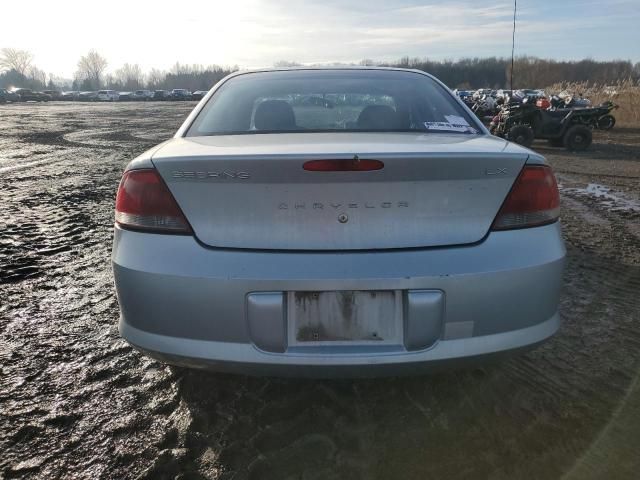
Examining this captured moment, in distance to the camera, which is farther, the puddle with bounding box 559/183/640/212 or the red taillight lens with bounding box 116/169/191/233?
the puddle with bounding box 559/183/640/212

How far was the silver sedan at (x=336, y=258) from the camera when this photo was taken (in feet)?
5.34

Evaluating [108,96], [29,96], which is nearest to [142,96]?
[108,96]

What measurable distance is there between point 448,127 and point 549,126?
10612mm

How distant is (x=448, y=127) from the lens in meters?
2.34

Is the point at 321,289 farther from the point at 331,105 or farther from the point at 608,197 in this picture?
the point at 608,197

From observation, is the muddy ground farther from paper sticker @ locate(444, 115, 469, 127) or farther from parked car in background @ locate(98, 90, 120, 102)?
parked car in background @ locate(98, 90, 120, 102)

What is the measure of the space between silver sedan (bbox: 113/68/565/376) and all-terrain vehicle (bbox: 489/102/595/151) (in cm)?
1042

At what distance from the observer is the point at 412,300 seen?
1617 millimetres

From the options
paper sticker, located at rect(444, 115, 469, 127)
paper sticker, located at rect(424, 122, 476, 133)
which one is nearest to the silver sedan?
paper sticker, located at rect(424, 122, 476, 133)

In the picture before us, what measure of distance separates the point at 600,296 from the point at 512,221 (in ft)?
6.06

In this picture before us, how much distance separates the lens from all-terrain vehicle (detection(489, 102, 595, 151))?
11.2 m

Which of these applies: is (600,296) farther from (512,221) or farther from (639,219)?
(639,219)

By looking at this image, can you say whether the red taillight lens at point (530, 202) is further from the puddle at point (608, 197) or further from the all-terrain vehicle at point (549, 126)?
the all-terrain vehicle at point (549, 126)

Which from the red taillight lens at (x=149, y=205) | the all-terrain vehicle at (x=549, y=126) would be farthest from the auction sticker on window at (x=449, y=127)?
the all-terrain vehicle at (x=549, y=126)
